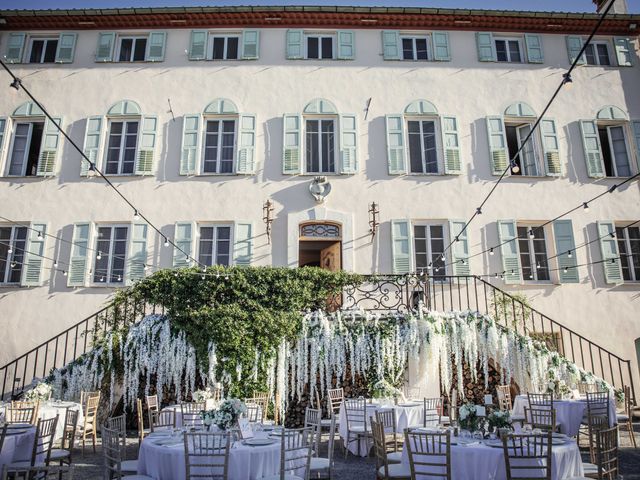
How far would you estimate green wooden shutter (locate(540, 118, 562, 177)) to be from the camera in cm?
1172

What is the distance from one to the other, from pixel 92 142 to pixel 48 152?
3.24ft

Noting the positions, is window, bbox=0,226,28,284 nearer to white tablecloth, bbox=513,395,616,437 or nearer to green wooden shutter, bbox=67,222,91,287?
green wooden shutter, bbox=67,222,91,287

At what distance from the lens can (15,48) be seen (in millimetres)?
12484

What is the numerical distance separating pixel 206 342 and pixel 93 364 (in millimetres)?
1917

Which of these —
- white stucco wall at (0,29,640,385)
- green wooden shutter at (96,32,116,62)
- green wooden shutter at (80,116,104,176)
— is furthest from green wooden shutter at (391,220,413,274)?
green wooden shutter at (96,32,116,62)

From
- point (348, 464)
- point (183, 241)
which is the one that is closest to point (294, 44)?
point (183, 241)

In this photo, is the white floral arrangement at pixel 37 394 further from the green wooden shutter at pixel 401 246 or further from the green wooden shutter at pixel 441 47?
the green wooden shutter at pixel 441 47

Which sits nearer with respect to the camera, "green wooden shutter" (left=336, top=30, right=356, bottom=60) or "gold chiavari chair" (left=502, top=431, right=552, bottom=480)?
"gold chiavari chair" (left=502, top=431, right=552, bottom=480)

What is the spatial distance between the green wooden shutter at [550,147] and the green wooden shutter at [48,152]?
11242mm

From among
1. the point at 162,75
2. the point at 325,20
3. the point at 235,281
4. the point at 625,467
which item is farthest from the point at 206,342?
the point at 325,20

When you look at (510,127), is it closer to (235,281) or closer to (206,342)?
(235,281)

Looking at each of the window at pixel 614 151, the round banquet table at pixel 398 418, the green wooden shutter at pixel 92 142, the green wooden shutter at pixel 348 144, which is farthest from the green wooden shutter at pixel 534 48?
the green wooden shutter at pixel 92 142

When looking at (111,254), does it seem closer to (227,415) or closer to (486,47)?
(227,415)

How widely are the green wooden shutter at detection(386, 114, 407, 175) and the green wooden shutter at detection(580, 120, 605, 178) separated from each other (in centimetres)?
426
